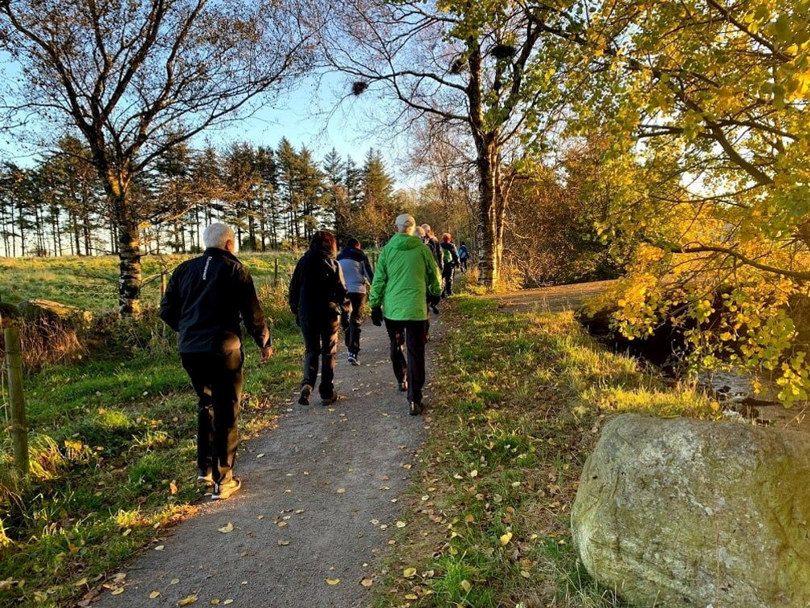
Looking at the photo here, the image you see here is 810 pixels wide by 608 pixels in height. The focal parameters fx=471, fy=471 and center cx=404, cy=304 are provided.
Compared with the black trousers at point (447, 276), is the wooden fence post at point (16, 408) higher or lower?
lower

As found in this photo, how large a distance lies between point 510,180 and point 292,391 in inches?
501

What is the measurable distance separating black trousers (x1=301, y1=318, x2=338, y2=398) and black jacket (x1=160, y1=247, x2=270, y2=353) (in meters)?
1.84

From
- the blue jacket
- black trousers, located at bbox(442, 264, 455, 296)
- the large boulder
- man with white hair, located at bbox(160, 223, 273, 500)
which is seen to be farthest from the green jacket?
black trousers, located at bbox(442, 264, 455, 296)

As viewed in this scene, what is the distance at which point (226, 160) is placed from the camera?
1197 centimetres

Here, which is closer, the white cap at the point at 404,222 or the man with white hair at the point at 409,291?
the man with white hair at the point at 409,291

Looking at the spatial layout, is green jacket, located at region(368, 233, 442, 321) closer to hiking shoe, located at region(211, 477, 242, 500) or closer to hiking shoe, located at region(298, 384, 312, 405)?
hiking shoe, located at region(298, 384, 312, 405)

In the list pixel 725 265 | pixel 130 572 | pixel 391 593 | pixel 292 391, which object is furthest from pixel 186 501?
pixel 725 265

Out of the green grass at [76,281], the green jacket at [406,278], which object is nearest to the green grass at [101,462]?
the green jacket at [406,278]

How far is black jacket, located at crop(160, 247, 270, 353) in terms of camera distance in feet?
12.7

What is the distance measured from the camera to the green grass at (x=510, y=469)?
9.61 ft

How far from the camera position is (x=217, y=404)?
4.02 metres

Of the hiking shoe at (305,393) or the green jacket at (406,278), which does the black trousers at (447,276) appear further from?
the hiking shoe at (305,393)

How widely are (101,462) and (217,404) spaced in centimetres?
202

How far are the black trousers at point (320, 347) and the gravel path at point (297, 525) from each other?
1.77 feet
